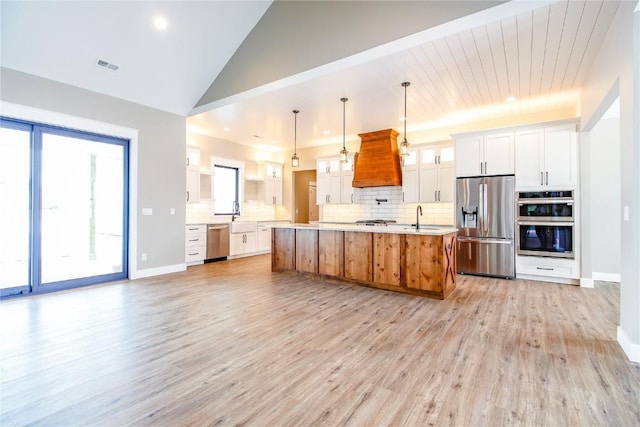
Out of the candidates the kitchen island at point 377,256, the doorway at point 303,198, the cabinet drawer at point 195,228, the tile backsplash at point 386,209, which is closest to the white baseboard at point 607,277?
the tile backsplash at point 386,209

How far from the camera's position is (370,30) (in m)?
3.13

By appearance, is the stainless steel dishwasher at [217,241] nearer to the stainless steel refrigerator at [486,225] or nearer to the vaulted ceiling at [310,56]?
the vaulted ceiling at [310,56]

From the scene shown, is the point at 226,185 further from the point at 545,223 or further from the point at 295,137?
the point at 545,223

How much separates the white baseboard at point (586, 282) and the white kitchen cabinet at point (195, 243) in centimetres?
694

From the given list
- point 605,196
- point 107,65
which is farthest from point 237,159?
point 605,196

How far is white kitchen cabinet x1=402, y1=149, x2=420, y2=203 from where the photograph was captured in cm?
652

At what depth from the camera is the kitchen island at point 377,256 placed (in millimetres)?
3928

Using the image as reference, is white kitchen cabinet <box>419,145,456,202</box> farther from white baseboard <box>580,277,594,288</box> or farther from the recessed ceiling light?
the recessed ceiling light

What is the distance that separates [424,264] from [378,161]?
3.36 m

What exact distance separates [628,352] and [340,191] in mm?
5883

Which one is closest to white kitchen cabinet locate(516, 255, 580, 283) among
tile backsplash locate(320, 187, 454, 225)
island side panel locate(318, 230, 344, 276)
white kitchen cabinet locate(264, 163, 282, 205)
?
tile backsplash locate(320, 187, 454, 225)

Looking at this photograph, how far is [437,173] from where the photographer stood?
627cm

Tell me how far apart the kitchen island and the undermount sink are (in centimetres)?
214

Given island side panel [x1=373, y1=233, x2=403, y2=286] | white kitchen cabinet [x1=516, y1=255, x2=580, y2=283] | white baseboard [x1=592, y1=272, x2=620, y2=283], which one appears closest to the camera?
island side panel [x1=373, y1=233, x2=403, y2=286]
